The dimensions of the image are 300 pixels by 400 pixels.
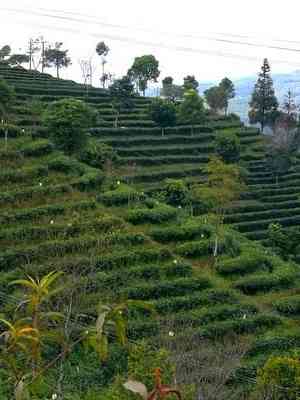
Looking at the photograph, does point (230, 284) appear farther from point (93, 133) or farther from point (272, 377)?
point (93, 133)

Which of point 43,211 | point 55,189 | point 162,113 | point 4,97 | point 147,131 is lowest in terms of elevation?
point 43,211

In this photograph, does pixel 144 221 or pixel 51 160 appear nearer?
pixel 144 221

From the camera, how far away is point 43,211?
66.9 ft

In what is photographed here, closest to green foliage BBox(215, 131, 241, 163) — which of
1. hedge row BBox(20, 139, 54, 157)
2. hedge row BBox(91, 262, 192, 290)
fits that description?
hedge row BBox(20, 139, 54, 157)

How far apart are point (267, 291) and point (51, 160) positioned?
35.6ft

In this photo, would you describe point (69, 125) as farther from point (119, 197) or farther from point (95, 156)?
point (119, 197)

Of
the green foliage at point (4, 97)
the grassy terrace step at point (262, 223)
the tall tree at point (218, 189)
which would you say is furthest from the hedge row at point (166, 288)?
the green foliage at point (4, 97)

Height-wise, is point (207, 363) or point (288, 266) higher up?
point (207, 363)

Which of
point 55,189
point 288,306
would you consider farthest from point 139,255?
point 55,189

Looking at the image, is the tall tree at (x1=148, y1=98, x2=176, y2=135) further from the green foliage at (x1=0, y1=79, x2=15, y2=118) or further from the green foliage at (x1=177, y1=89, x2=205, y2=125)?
the green foliage at (x1=0, y1=79, x2=15, y2=118)

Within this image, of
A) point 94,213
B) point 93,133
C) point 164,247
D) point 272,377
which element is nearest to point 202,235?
point 164,247

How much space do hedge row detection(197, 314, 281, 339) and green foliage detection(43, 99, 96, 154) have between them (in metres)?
12.5

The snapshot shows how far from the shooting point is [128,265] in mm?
18438

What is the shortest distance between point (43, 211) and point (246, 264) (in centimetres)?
698
